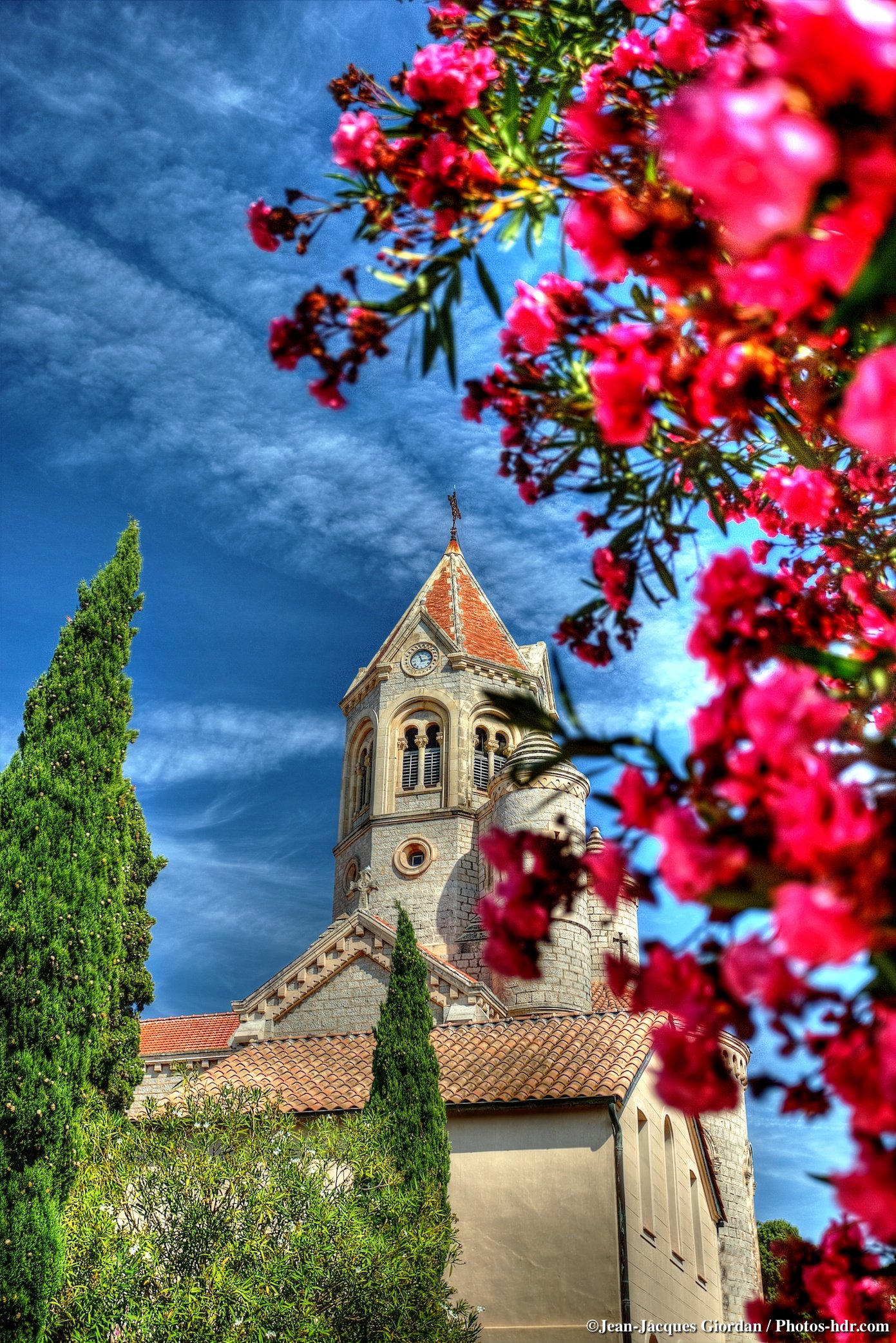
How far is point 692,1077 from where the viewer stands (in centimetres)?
199

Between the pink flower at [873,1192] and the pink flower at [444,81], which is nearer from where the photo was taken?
the pink flower at [873,1192]

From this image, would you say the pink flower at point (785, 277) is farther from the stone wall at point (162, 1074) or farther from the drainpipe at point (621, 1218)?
the stone wall at point (162, 1074)

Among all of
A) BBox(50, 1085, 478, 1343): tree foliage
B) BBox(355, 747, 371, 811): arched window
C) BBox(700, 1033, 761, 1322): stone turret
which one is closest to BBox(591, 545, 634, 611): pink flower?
BBox(50, 1085, 478, 1343): tree foliage

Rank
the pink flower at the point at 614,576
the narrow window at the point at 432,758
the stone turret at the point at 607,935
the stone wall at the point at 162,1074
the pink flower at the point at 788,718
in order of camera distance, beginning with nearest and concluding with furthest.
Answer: the pink flower at the point at 788,718
the pink flower at the point at 614,576
the stone wall at the point at 162,1074
the stone turret at the point at 607,935
the narrow window at the point at 432,758

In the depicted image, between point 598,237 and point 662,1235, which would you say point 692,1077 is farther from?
point 662,1235

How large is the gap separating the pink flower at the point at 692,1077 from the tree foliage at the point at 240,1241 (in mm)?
9284

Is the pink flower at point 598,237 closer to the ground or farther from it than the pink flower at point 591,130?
closer to the ground

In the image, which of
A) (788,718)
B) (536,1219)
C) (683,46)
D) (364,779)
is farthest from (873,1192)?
(364,779)

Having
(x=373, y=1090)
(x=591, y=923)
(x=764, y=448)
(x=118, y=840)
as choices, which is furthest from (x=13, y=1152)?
(x=591, y=923)

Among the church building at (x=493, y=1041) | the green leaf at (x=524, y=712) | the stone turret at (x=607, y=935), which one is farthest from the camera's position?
the stone turret at (x=607, y=935)

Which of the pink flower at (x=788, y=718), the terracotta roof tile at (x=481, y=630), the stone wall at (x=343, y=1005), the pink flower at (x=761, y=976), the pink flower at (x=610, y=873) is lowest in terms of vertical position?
the pink flower at (x=761, y=976)

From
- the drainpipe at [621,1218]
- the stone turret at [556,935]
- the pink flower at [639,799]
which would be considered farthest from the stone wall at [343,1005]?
the pink flower at [639,799]

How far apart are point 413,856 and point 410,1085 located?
1631cm

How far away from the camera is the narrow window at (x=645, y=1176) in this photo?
14797mm
